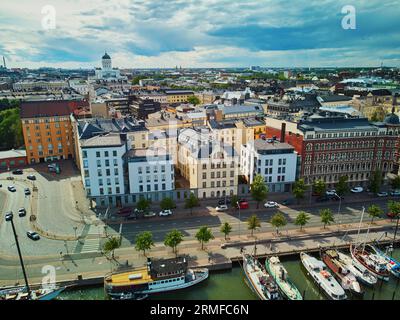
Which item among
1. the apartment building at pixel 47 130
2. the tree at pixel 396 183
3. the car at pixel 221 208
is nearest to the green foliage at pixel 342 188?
the tree at pixel 396 183

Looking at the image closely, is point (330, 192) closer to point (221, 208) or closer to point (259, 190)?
point (259, 190)

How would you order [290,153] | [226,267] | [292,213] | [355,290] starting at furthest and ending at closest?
[290,153] < [292,213] < [226,267] < [355,290]

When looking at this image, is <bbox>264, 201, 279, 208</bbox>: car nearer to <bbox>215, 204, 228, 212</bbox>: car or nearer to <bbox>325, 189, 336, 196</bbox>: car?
<bbox>215, 204, 228, 212</bbox>: car

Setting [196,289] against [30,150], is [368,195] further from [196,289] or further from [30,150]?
[30,150]

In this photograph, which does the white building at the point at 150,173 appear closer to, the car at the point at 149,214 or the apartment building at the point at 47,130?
the car at the point at 149,214

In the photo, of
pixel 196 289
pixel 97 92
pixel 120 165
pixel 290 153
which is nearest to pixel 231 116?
pixel 290 153
